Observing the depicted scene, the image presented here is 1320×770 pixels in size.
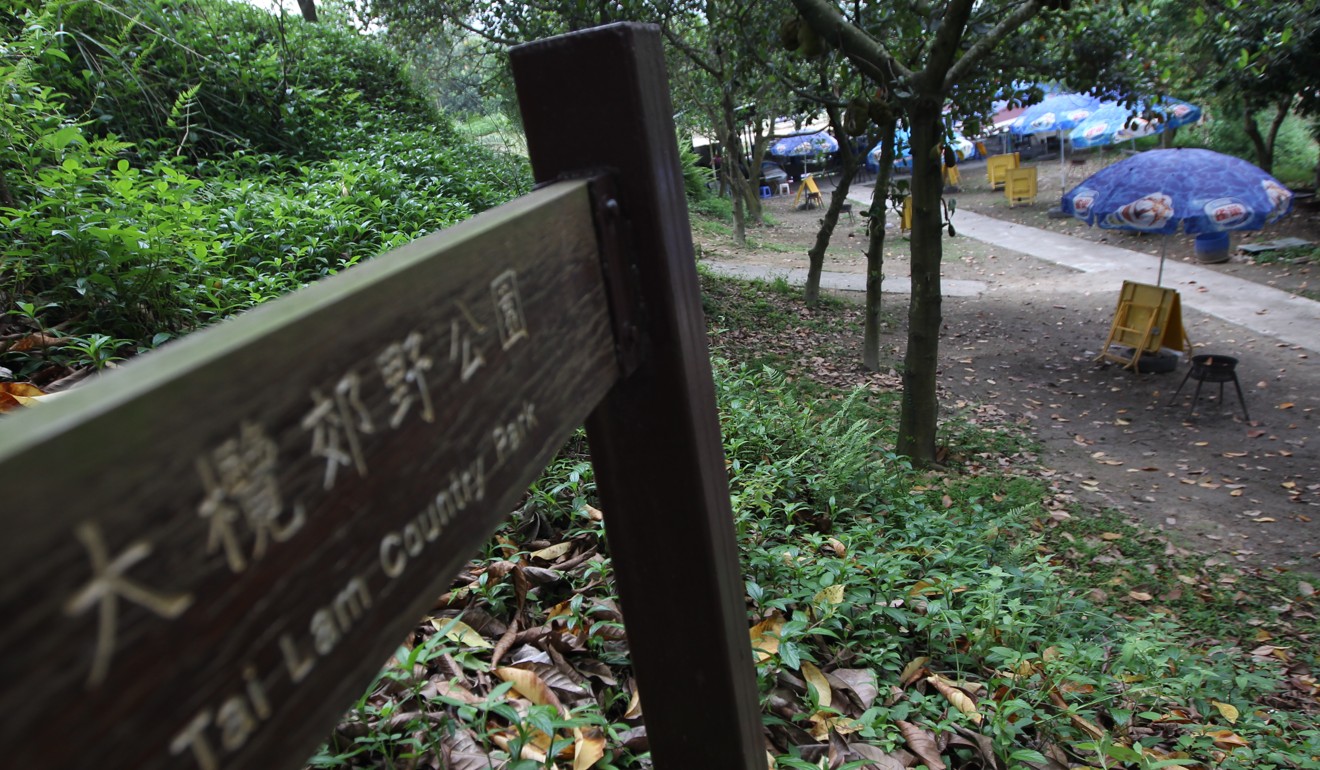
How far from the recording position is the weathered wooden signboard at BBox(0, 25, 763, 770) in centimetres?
48

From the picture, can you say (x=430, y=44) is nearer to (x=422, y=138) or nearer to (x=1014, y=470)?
(x=422, y=138)

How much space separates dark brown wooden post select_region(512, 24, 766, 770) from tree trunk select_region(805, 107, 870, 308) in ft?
28.9

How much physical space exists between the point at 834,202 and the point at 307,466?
11.3m

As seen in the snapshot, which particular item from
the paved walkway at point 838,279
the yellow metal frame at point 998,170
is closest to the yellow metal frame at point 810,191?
the yellow metal frame at point 998,170

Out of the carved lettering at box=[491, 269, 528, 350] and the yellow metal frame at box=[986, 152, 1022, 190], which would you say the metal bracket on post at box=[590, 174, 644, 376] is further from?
the yellow metal frame at box=[986, 152, 1022, 190]

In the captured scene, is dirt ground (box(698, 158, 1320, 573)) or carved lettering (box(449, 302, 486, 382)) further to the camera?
dirt ground (box(698, 158, 1320, 573))

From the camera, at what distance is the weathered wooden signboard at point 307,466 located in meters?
0.48

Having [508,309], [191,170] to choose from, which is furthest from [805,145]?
[508,309]

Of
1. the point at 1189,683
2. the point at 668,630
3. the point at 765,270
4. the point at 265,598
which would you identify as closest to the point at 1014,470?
the point at 1189,683

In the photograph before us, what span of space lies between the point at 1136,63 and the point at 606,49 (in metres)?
8.31

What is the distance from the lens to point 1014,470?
275 inches

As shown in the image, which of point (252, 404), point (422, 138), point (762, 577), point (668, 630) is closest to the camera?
point (252, 404)

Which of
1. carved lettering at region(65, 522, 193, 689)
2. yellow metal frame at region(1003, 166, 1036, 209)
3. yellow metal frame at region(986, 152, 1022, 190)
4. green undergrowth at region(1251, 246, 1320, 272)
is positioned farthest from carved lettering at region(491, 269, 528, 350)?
yellow metal frame at region(986, 152, 1022, 190)

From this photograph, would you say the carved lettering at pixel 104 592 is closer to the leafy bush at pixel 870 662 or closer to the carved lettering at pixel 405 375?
the carved lettering at pixel 405 375
